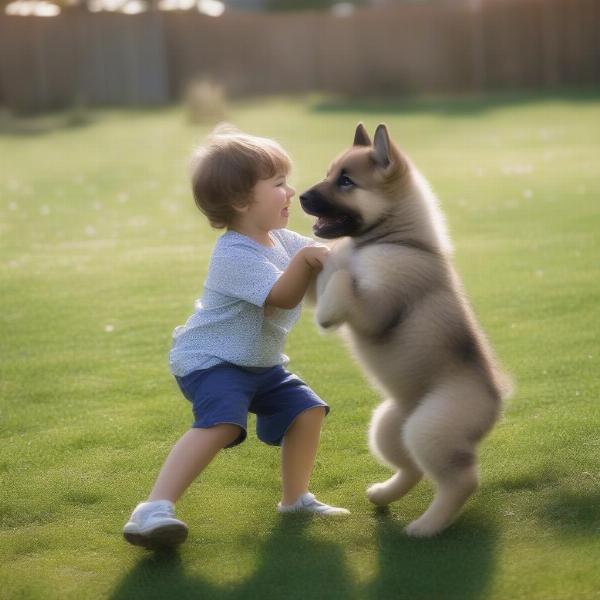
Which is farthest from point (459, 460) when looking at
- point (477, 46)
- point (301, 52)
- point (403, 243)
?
point (301, 52)

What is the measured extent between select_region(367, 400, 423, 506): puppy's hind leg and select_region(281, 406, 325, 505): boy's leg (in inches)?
9.1

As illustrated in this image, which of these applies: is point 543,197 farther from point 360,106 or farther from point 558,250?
point 360,106

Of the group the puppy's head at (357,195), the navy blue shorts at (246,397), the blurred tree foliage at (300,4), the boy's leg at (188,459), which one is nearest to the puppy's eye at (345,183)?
the puppy's head at (357,195)

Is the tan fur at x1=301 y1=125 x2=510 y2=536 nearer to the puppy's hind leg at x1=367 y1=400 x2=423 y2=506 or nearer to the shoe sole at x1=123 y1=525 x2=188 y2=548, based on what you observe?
the puppy's hind leg at x1=367 y1=400 x2=423 y2=506

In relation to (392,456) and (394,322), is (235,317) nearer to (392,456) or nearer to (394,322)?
(394,322)

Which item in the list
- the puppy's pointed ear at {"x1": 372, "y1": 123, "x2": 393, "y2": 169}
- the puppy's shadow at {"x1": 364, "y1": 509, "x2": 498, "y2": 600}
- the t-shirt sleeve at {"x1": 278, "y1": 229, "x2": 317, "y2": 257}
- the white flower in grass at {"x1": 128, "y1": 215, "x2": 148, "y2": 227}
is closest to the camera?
the puppy's shadow at {"x1": 364, "y1": 509, "x2": 498, "y2": 600}

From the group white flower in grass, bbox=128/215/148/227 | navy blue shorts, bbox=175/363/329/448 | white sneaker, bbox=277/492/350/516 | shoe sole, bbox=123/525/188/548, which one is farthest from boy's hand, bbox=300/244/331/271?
white flower in grass, bbox=128/215/148/227

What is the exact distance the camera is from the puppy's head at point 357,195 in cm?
412

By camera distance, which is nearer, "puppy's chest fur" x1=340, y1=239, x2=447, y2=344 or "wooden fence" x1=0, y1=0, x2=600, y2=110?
"puppy's chest fur" x1=340, y1=239, x2=447, y2=344

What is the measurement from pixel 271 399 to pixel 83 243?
255 inches

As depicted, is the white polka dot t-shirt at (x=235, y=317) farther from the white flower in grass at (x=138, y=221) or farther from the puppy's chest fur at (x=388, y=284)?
the white flower in grass at (x=138, y=221)

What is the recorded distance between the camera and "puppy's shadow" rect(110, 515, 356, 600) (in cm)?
349

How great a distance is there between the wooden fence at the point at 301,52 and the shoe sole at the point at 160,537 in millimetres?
25274

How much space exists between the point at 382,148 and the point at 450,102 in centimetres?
2239
